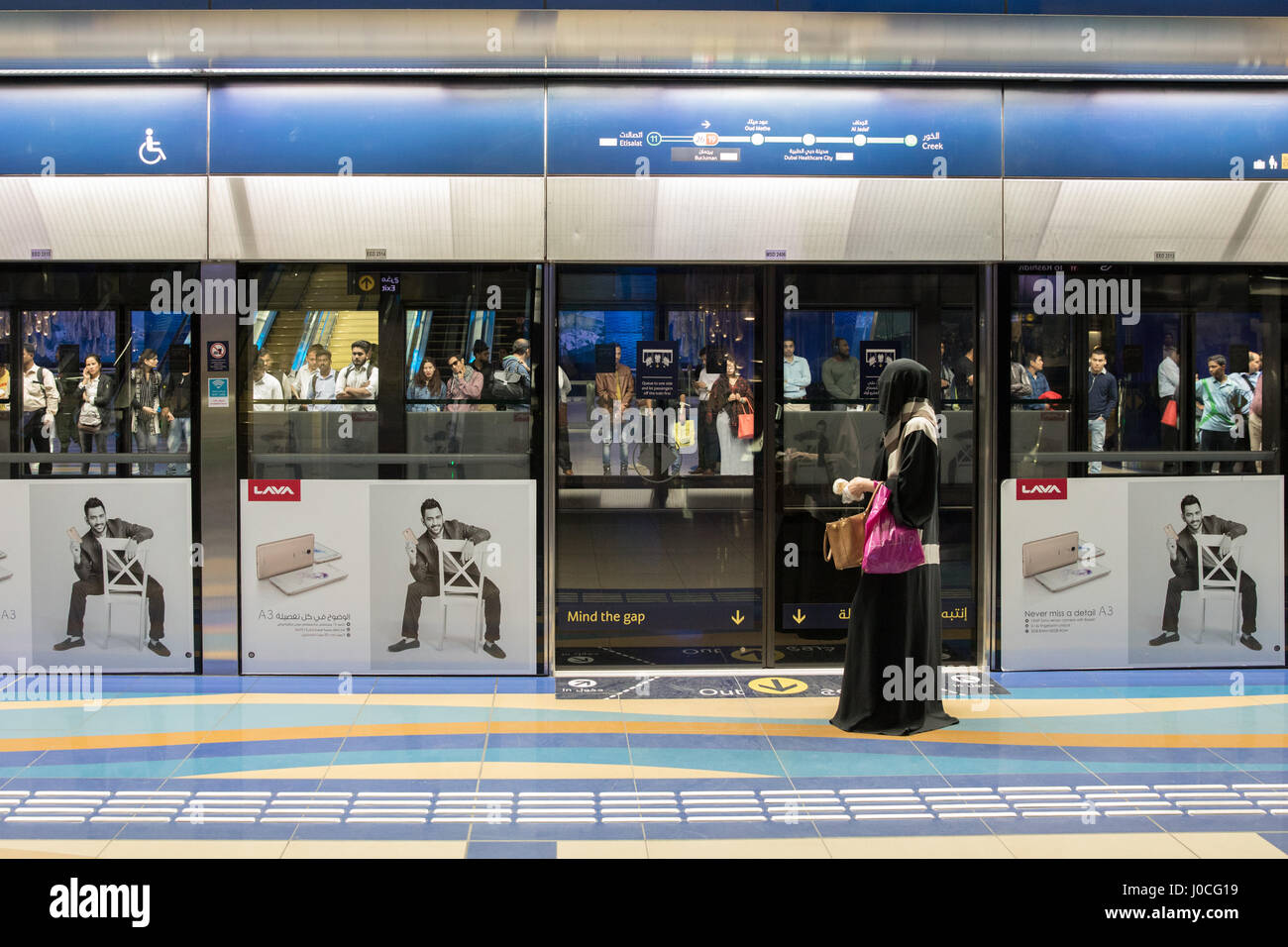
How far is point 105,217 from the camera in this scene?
6.66 meters

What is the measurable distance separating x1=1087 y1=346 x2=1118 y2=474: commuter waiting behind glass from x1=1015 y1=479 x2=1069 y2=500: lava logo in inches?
11.8

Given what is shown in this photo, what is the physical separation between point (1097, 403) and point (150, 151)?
18.7 ft

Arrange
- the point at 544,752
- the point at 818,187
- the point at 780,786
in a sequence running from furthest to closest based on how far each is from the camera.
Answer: the point at 818,187, the point at 544,752, the point at 780,786

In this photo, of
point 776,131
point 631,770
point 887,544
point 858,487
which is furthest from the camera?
point 776,131

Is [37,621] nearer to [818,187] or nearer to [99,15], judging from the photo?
[99,15]

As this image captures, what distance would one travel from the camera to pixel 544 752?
A: 5.50 m

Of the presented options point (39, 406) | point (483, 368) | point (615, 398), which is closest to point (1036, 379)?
point (615, 398)

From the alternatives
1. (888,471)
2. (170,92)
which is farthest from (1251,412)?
(170,92)

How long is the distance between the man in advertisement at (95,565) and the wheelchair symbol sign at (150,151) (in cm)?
196

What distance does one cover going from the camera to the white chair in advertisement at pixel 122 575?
6785 millimetres

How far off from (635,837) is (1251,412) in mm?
4823

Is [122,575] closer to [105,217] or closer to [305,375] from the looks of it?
[305,375]

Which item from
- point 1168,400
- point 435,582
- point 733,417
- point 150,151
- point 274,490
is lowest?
point 435,582

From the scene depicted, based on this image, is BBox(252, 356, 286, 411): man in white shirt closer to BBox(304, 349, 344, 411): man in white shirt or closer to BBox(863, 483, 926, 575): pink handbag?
BBox(304, 349, 344, 411): man in white shirt
